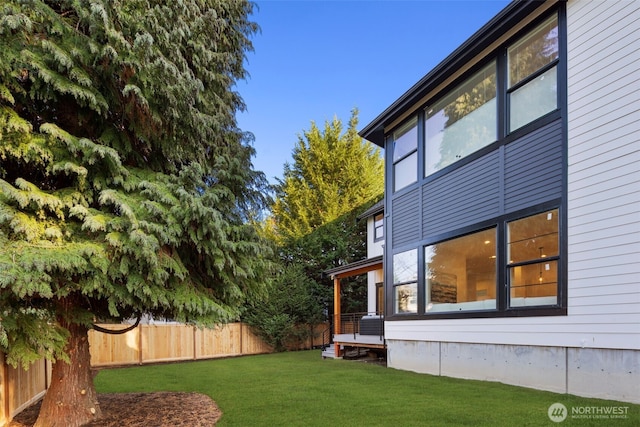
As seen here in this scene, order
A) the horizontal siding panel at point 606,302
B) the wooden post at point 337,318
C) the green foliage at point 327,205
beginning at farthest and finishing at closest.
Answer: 1. the green foliage at point 327,205
2. the wooden post at point 337,318
3. the horizontal siding panel at point 606,302

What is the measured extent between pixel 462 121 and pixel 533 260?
324 centimetres

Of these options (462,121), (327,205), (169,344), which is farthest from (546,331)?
(327,205)

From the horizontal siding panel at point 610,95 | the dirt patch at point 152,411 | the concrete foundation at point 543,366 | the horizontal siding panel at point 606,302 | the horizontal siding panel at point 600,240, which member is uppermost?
the horizontal siding panel at point 610,95

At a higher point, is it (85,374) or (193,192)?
(193,192)

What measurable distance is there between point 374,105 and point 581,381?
21075 mm

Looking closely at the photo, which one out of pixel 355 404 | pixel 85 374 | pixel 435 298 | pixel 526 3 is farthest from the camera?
pixel 435 298

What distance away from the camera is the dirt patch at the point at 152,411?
545 centimetres

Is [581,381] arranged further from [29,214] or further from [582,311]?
[29,214]

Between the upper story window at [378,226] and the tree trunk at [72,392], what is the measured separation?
467 inches

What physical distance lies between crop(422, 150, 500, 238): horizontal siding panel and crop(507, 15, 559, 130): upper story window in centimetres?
86

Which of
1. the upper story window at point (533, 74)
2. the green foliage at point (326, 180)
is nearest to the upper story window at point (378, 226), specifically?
the green foliage at point (326, 180)

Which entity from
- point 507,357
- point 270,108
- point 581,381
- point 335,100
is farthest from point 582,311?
point 335,100

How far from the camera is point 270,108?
58.5 ft

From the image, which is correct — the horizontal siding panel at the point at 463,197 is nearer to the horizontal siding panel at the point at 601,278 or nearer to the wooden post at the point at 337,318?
the horizontal siding panel at the point at 601,278
